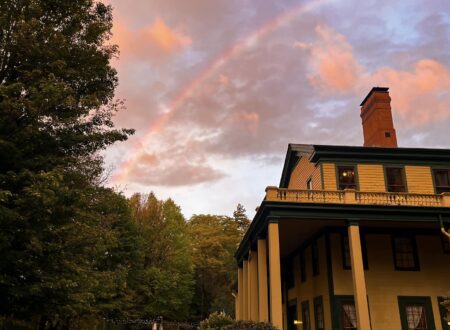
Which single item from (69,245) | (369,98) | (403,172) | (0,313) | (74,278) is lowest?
(0,313)

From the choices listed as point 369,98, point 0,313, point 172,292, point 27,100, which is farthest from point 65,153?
point 172,292

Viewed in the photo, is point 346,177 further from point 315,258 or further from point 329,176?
point 315,258

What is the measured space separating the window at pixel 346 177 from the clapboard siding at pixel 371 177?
15.7 inches

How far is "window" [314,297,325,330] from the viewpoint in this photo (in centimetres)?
2325

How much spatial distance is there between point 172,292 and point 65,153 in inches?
1418

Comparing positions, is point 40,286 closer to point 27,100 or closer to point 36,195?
point 36,195

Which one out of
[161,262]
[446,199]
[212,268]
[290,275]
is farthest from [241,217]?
[446,199]

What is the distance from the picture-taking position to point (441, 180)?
2509cm

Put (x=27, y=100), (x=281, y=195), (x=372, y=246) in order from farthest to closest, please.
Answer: (x=372, y=246) < (x=281, y=195) < (x=27, y=100)

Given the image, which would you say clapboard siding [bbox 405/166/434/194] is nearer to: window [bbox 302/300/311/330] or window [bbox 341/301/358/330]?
window [bbox 341/301/358/330]

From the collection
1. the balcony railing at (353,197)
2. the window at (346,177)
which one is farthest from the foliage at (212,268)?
the balcony railing at (353,197)

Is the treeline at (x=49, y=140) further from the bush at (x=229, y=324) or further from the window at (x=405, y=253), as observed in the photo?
the window at (x=405, y=253)

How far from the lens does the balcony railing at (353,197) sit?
21.0 meters

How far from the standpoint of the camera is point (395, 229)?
24094mm
